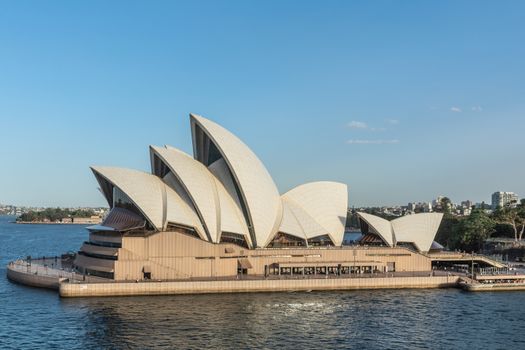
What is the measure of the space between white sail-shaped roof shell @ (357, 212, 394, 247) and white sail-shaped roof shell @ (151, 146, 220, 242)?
22.4m

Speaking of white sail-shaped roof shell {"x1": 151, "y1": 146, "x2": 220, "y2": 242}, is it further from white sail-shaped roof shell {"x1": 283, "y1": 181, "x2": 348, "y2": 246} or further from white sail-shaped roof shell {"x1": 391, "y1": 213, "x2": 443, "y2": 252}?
white sail-shaped roof shell {"x1": 391, "y1": 213, "x2": 443, "y2": 252}

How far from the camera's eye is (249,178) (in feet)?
198

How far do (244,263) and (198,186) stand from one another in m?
10.3

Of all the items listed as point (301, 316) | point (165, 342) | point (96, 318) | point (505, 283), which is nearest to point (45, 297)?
point (96, 318)

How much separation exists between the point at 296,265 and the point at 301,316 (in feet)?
56.4

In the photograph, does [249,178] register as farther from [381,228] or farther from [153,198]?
[381,228]

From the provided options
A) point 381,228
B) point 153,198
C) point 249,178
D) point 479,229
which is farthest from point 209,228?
point 479,229

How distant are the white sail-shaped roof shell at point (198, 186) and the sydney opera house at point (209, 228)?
0.11 m

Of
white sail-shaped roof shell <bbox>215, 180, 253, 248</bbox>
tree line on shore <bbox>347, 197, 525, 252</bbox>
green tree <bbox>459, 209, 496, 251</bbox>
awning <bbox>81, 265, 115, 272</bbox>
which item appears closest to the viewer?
awning <bbox>81, 265, 115, 272</bbox>

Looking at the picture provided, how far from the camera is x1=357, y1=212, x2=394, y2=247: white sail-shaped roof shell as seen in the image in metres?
68.9

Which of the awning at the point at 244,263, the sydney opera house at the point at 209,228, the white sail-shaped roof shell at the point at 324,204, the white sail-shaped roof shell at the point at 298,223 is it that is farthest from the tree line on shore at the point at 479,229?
the awning at the point at 244,263

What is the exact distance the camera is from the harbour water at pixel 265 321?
36438 mm

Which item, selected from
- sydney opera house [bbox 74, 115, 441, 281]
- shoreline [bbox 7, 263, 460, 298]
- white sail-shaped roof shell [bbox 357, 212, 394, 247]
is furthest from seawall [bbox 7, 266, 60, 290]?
white sail-shaped roof shell [bbox 357, 212, 394, 247]

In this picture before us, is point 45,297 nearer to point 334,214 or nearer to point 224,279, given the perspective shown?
point 224,279
